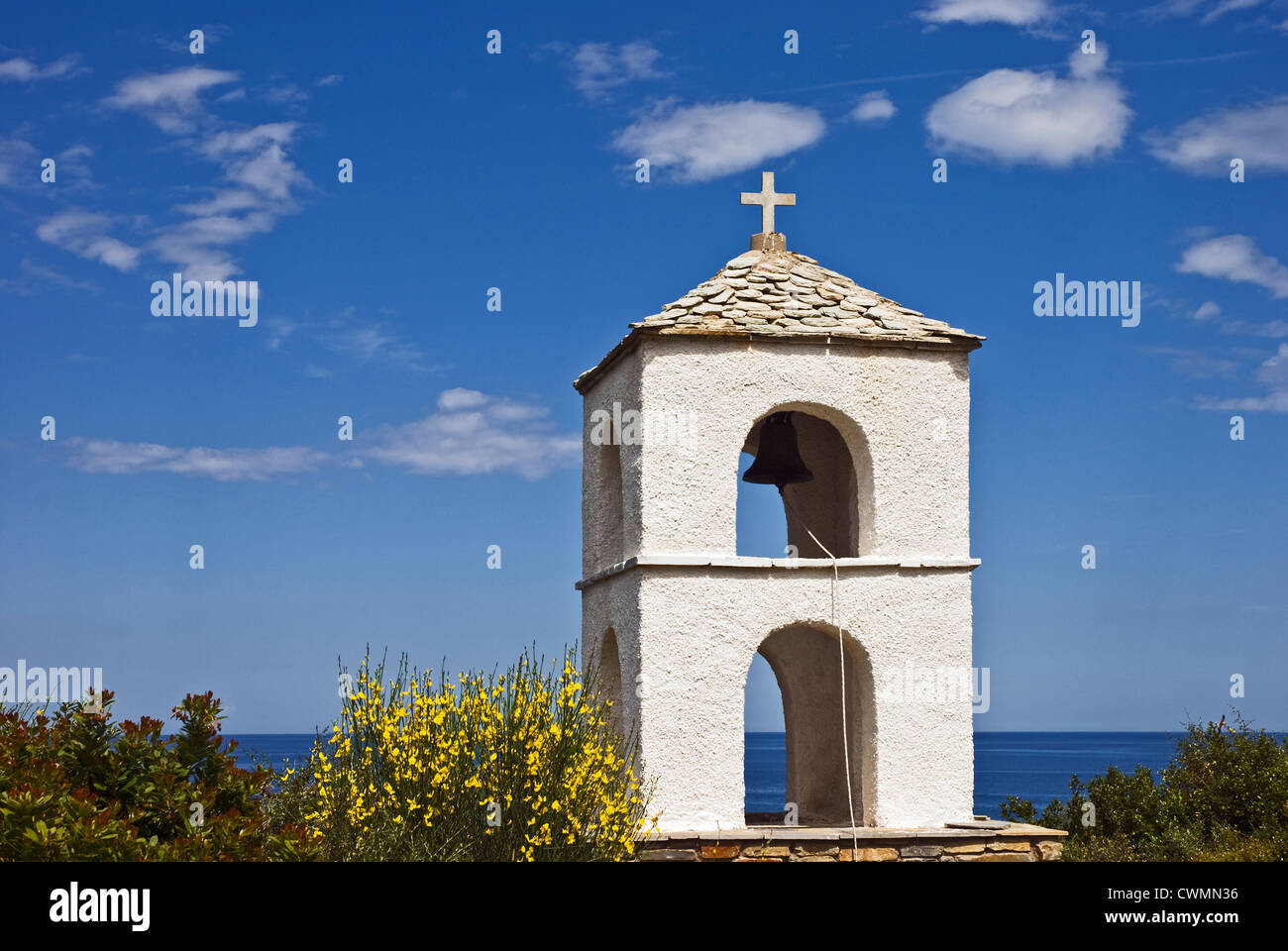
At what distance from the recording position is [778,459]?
11820mm

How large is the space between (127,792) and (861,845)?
5.12m

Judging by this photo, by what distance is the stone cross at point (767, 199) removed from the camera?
11.5 meters

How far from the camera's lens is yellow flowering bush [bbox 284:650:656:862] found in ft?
30.4

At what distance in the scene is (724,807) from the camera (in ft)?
33.1

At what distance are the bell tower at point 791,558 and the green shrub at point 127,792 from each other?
3028mm

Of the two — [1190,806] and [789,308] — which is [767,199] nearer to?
[789,308]

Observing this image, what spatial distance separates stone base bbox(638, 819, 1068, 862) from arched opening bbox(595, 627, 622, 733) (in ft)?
5.90

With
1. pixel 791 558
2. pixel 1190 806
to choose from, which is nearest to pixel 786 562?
pixel 791 558

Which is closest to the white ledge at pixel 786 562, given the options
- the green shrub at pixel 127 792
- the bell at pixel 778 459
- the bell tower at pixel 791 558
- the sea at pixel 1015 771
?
the bell tower at pixel 791 558

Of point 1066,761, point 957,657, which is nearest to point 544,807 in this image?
point 957,657

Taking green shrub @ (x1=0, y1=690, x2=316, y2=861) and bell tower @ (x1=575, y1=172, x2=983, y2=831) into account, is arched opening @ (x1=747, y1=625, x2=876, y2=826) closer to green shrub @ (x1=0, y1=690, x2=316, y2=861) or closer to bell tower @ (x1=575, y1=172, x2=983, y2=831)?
bell tower @ (x1=575, y1=172, x2=983, y2=831)
